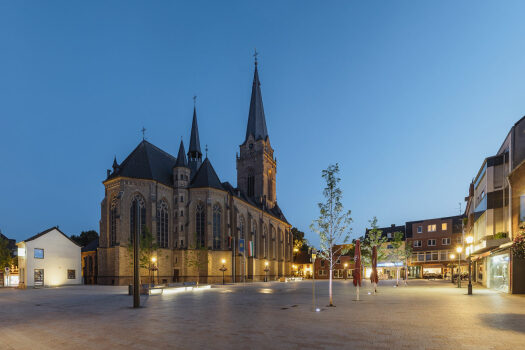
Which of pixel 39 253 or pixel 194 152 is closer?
pixel 39 253

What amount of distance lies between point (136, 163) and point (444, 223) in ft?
209

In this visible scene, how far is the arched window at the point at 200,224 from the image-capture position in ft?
185

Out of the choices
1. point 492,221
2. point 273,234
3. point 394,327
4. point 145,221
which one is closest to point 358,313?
point 394,327

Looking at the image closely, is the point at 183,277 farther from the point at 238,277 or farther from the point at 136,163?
the point at 136,163

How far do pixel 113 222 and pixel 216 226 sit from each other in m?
15.7

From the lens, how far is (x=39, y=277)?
158 ft

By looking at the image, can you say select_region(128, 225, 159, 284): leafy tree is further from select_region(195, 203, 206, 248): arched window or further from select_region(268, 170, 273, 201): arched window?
select_region(268, 170, 273, 201): arched window

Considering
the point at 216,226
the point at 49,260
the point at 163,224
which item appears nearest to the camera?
the point at 49,260

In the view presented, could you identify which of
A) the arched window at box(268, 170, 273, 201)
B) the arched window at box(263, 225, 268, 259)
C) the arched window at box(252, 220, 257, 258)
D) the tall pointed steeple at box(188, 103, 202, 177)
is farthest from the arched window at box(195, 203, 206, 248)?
the arched window at box(268, 170, 273, 201)

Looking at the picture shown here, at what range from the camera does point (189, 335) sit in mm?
10227

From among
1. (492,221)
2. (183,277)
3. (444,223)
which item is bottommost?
(183,277)

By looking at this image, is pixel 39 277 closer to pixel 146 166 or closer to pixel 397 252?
pixel 146 166

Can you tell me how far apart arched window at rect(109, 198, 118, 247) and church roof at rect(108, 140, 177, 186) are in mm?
4128

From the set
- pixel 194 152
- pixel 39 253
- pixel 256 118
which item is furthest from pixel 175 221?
pixel 256 118
